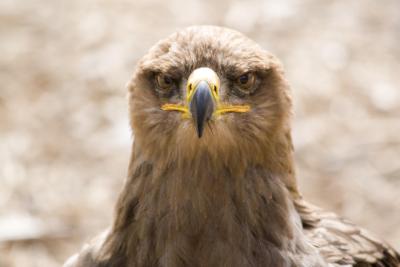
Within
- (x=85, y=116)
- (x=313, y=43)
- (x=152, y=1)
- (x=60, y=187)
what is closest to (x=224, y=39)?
(x=60, y=187)

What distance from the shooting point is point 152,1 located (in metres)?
6.71

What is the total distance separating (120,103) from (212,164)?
2809 mm

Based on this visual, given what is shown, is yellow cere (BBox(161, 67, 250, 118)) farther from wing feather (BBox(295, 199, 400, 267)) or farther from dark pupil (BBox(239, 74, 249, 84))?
wing feather (BBox(295, 199, 400, 267))

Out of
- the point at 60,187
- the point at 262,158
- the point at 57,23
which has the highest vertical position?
the point at 57,23

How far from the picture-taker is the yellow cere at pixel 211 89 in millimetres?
2648

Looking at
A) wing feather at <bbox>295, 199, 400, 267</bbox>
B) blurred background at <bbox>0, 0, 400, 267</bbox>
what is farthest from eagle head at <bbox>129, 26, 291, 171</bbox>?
blurred background at <bbox>0, 0, 400, 267</bbox>

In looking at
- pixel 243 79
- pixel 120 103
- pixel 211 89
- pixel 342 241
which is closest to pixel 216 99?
pixel 211 89

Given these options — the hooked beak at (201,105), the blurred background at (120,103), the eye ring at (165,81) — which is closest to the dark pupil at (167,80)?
the eye ring at (165,81)

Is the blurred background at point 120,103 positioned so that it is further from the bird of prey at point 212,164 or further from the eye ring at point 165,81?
the eye ring at point 165,81

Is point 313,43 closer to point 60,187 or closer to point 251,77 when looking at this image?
point 60,187

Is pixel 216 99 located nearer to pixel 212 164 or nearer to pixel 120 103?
pixel 212 164

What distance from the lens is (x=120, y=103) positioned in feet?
18.2

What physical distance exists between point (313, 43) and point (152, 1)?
1.37 m

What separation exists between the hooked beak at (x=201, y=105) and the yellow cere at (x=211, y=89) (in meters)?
0.02
